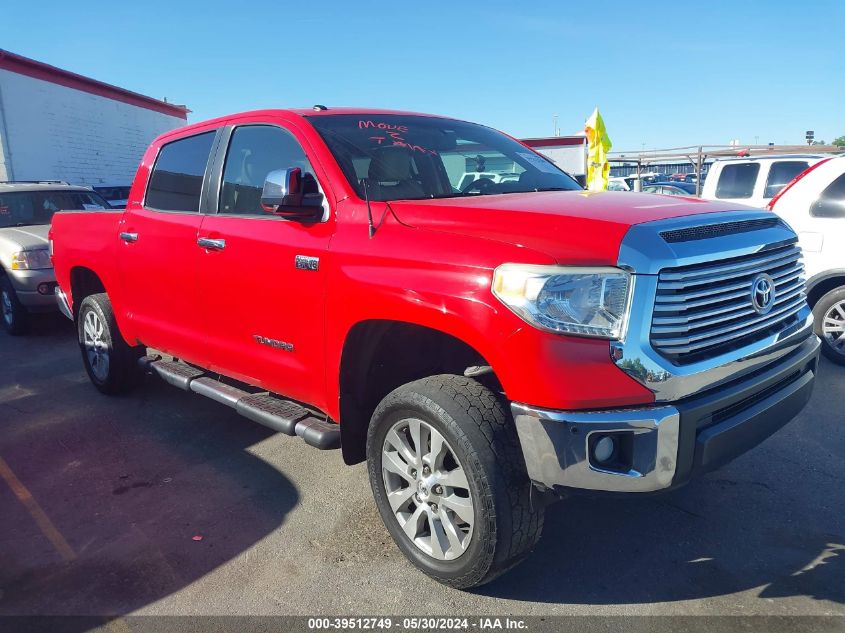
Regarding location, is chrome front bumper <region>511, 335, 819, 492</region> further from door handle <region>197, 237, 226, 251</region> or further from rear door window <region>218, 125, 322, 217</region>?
door handle <region>197, 237, 226, 251</region>

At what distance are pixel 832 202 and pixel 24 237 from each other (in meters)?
8.51

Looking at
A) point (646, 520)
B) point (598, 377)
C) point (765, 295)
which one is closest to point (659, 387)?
point (598, 377)

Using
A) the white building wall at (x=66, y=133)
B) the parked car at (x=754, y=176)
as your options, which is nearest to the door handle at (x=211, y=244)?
the parked car at (x=754, y=176)

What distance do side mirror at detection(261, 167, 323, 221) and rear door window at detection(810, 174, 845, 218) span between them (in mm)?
4824

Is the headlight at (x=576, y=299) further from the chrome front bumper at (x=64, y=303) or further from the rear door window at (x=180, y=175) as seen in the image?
the chrome front bumper at (x=64, y=303)

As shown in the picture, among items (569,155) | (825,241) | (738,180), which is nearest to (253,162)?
(825,241)

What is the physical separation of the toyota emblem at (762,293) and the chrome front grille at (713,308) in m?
0.01

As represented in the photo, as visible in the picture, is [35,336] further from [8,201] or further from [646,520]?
[646,520]

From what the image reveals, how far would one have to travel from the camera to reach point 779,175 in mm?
8188

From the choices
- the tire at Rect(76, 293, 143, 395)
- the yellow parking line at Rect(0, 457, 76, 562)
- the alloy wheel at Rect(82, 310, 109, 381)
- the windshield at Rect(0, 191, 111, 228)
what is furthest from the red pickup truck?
the windshield at Rect(0, 191, 111, 228)

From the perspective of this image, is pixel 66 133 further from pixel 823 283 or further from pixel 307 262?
pixel 823 283

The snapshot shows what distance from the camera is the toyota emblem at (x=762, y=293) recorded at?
264 cm

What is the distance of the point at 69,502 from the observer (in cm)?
369

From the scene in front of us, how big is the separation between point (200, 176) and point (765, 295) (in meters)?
3.22
